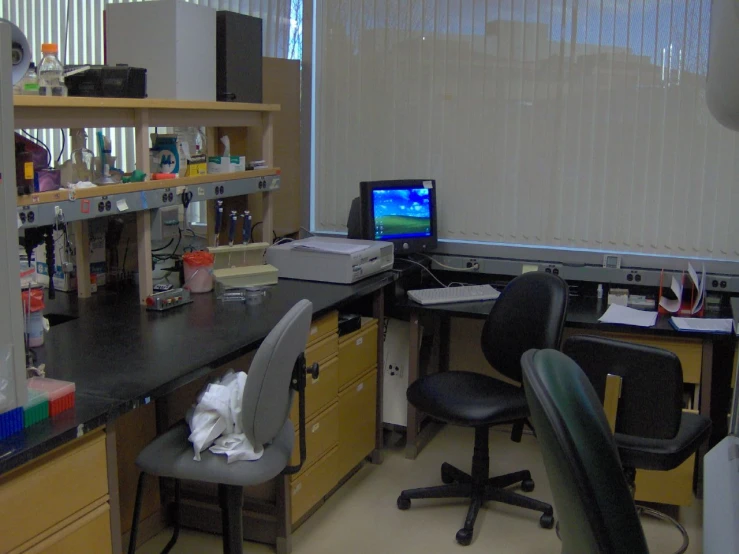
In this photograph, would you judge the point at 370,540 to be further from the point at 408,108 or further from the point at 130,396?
the point at 408,108

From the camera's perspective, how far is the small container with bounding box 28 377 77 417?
1892 millimetres

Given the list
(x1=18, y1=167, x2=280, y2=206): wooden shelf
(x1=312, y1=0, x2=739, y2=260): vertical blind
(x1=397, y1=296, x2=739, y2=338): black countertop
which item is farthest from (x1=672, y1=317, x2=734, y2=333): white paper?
(x1=18, y1=167, x2=280, y2=206): wooden shelf

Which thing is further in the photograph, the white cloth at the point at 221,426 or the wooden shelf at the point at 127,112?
the wooden shelf at the point at 127,112

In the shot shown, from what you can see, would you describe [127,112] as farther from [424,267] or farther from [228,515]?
[424,267]

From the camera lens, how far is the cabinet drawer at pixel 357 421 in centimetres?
336

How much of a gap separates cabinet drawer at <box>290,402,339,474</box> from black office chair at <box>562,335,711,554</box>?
39.3 inches

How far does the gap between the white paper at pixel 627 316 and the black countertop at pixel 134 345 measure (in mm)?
936

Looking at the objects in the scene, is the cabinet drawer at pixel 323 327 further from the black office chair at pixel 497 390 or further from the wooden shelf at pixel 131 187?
the wooden shelf at pixel 131 187

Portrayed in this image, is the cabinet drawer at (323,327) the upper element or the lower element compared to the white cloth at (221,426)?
upper

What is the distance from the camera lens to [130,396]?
2.03 metres

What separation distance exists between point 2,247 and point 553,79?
8.98ft

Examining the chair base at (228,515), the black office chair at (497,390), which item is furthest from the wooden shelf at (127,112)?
the black office chair at (497,390)

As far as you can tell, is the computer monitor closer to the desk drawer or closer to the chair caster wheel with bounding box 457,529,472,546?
the desk drawer

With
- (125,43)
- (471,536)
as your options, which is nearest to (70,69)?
(125,43)
